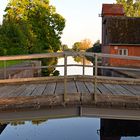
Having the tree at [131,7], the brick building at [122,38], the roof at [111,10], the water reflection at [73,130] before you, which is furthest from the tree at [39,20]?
the water reflection at [73,130]

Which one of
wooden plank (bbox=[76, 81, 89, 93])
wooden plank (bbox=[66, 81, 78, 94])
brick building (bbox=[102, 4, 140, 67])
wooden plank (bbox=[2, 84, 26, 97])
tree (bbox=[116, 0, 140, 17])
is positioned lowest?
wooden plank (bbox=[2, 84, 26, 97])

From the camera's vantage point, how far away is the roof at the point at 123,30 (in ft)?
143

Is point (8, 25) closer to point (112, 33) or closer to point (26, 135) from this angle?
point (112, 33)

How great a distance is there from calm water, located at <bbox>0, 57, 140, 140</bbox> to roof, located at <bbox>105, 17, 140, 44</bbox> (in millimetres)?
27387

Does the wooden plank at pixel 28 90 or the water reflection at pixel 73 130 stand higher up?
the wooden plank at pixel 28 90

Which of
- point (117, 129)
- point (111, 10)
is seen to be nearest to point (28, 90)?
point (117, 129)

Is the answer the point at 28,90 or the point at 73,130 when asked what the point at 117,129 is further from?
the point at 28,90

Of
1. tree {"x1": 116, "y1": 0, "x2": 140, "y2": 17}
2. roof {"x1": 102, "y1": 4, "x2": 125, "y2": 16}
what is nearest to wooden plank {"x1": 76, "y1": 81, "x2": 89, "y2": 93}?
roof {"x1": 102, "y1": 4, "x2": 125, "y2": 16}

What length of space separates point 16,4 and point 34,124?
46.4 meters

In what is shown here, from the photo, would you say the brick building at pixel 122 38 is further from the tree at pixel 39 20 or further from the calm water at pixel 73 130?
the calm water at pixel 73 130

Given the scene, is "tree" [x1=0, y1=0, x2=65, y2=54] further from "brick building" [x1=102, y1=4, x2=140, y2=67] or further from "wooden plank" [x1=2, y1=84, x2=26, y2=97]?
"wooden plank" [x1=2, y1=84, x2=26, y2=97]

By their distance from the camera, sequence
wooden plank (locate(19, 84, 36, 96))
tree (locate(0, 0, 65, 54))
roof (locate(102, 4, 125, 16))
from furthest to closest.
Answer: tree (locate(0, 0, 65, 54)) → roof (locate(102, 4, 125, 16)) → wooden plank (locate(19, 84, 36, 96))

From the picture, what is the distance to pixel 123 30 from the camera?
147 feet

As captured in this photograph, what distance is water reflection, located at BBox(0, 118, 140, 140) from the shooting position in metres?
14.1
